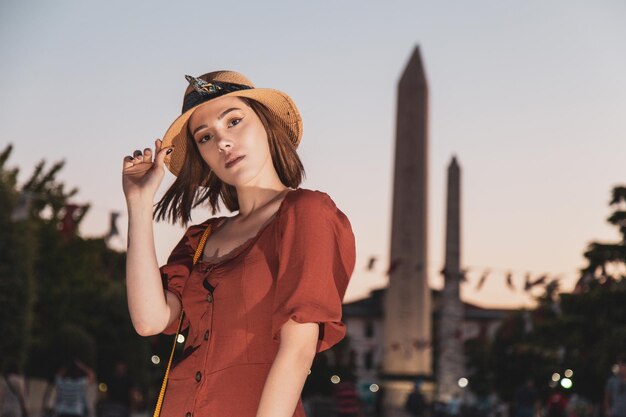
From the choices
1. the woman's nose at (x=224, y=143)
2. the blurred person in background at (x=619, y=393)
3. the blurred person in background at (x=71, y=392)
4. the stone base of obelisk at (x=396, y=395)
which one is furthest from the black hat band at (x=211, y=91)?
the stone base of obelisk at (x=396, y=395)

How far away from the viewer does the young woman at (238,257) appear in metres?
2.70

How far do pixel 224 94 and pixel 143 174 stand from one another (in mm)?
284

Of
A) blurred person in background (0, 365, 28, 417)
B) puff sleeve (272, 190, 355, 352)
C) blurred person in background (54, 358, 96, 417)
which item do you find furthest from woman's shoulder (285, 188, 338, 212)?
blurred person in background (54, 358, 96, 417)

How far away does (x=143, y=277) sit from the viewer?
3.03 m

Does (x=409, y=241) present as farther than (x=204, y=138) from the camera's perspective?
Yes

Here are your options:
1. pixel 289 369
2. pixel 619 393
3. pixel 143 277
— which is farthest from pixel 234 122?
pixel 619 393

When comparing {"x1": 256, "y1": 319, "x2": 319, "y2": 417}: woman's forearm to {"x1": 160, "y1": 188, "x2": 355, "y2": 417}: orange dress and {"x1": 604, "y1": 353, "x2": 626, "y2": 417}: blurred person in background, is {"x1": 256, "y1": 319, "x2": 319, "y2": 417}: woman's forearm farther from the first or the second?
{"x1": 604, "y1": 353, "x2": 626, "y2": 417}: blurred person in background

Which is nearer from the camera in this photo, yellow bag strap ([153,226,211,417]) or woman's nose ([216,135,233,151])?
yellow bag strap ([153,226,211,417])

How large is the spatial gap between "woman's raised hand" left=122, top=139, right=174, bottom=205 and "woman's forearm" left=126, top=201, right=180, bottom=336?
2cm

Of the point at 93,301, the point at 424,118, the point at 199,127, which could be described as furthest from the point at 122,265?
the point at 199,127

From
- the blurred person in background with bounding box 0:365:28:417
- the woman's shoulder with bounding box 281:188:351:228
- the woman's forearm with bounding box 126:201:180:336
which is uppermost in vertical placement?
the woman's shoulder with bounding box 281:188:351:228

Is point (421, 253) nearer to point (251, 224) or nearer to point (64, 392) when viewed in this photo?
point (64, 392)

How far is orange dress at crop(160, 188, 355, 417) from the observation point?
2711 mm

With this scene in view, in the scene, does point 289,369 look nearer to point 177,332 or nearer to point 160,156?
point 177,332
